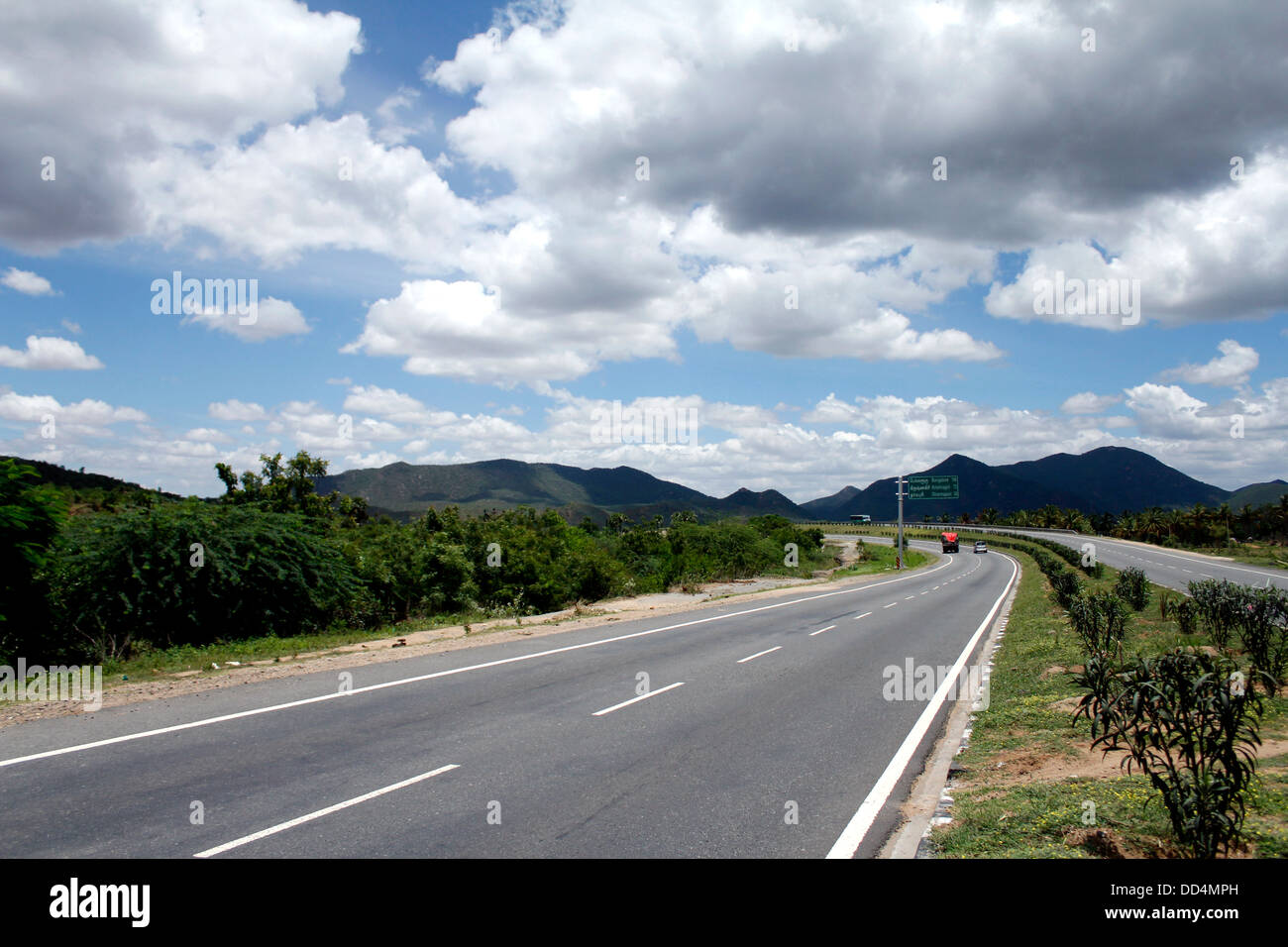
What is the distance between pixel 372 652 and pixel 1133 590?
2111 cm

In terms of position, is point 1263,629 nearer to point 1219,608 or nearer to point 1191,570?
point 1219,608

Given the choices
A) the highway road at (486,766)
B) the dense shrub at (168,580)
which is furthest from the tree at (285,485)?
the highway road at (486,766)

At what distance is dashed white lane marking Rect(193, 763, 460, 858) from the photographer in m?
5.25

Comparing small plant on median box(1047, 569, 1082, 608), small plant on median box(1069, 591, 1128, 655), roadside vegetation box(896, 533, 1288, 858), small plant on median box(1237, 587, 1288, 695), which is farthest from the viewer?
small plant on median box(1047, 569, 1082, 608)

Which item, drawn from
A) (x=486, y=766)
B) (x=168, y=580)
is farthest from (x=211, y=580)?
(x=486, y=766)

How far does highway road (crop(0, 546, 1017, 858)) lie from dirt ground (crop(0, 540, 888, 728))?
70 cm

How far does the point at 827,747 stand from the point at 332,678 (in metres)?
8.03

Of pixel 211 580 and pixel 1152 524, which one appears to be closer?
pixel 211 580

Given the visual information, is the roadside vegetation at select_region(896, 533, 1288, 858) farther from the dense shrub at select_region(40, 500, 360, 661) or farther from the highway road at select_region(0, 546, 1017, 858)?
the dense shrub at select_region(40, 500, 360, 661)

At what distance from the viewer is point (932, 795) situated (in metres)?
6.94

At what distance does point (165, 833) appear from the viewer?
5523 mm

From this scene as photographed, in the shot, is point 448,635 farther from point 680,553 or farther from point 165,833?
point 680,553

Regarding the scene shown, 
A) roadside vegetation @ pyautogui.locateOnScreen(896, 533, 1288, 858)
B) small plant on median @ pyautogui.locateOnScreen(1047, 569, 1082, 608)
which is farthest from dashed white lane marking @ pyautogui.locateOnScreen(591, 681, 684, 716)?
small plant on median @ pyautogui.locateOnScreen(1047, 569, 1082, 608)
